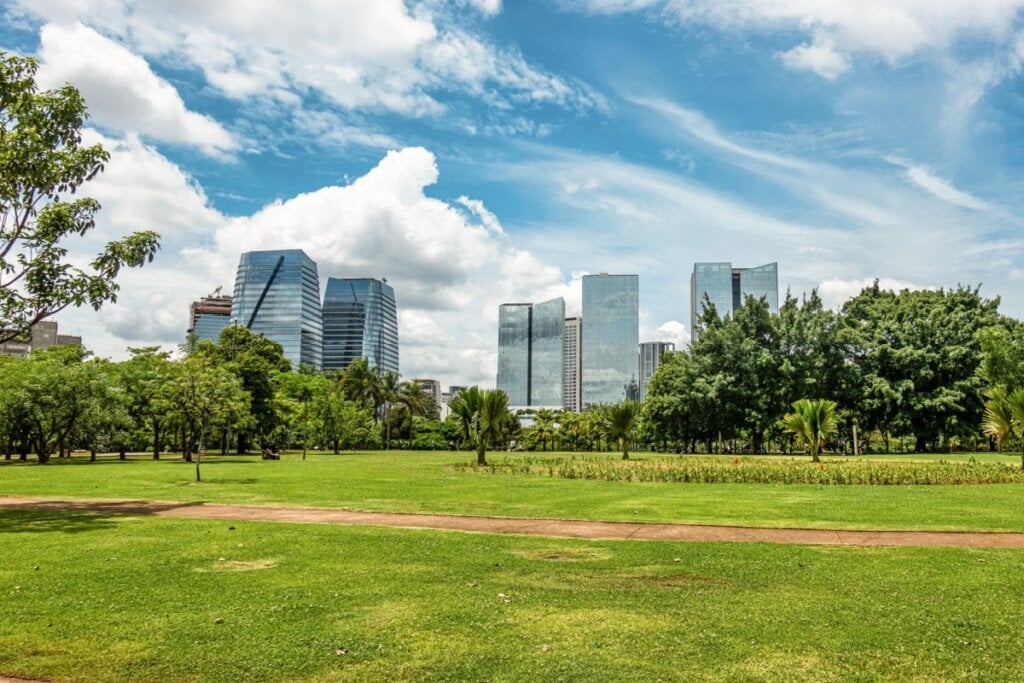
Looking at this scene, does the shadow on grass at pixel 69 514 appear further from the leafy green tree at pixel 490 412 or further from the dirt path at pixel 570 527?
the leafy green tree at pixel 490 412

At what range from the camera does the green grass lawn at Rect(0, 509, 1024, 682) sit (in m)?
5.36

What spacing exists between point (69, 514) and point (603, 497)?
11515 millimetres

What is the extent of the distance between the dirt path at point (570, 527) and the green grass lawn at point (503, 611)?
875mm

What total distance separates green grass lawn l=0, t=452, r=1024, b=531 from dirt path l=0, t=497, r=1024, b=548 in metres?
0.72

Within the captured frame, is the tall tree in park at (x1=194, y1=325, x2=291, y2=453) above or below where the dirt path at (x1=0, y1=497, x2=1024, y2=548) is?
above

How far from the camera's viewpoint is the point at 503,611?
6809 millimetres

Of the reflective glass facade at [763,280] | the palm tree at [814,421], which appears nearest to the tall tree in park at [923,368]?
the palm tree at [814,421]

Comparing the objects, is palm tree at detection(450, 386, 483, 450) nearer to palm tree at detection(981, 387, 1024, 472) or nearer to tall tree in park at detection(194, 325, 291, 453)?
palm tree at detection(981, 387, 1024, 472)

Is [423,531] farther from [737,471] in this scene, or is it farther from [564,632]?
[737,471]

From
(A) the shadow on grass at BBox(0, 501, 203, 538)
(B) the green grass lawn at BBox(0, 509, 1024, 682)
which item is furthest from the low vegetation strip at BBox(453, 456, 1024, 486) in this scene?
(A) the shadow on grass at BBox(0, 501, 203, 538)

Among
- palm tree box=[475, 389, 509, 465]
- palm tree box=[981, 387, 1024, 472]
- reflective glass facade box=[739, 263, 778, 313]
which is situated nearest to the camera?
palm tree box=[981, 387, 1024, 472]

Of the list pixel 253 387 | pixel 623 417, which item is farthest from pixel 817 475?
pixel 253 387

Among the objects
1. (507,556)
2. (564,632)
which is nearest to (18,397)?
(507,556)

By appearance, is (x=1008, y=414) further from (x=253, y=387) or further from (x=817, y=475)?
(x=253, y=387)
